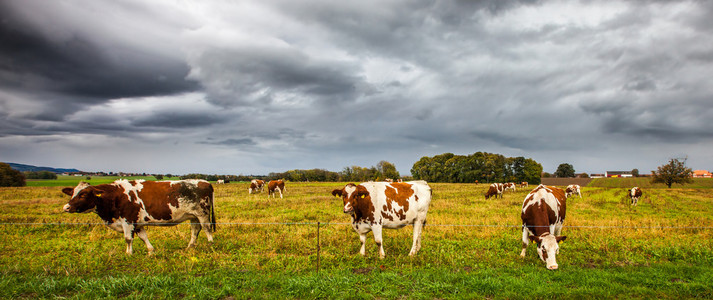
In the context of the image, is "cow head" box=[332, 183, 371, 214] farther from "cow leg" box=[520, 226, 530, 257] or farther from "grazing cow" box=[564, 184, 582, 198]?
"grazing cow" box=[564, 184, 582, 198]

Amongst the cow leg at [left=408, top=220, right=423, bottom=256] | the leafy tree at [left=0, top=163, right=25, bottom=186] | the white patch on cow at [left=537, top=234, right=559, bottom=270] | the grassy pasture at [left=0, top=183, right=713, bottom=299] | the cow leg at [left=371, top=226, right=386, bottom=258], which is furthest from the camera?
the leafy tree at [left=0, top=163, right=25, bottom=186]

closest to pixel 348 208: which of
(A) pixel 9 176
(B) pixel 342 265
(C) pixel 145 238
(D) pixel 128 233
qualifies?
(B) pixel 342 265

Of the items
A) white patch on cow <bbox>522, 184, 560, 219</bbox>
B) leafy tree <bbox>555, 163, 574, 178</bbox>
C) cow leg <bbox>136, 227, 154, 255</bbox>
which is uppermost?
leafy tree <bbox>555, 163, 574, 178</bbox>

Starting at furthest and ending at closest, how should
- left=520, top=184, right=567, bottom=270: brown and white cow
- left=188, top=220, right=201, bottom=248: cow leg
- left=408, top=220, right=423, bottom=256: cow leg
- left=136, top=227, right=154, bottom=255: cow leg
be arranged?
left=188, top=220, right=201, bottom=248: cow leg
left=408, top=220, right=423, bottom=256: cow leg
left=136, top=227, right=154, bottom=255: cow leg
left=520, top=184, right=567, bottom=270: brown and white cow

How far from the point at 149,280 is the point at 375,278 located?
5050mm

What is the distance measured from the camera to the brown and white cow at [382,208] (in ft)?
30.7

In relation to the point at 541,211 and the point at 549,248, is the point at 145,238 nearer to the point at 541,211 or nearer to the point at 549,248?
the point at 549,248

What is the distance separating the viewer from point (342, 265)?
828 centimetres

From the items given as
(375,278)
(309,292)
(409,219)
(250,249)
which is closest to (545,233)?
(409,219)

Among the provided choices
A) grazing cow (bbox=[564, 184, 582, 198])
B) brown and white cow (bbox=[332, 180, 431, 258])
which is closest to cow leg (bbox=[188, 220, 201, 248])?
brown and white cow (bbox=[332, 180, 431, 258])

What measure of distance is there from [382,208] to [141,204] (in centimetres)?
776

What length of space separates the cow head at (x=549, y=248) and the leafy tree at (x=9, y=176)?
272ft

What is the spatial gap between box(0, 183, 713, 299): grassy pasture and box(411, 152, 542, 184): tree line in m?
83.0

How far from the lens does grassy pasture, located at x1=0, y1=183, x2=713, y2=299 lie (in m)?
6.36
